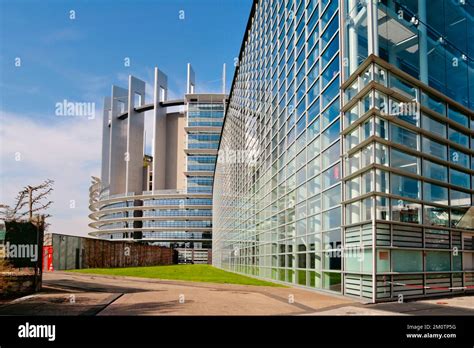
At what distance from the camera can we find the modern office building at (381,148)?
13.3 metres

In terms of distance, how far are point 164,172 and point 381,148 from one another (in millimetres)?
110727

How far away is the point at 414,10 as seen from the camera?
50.0 ft

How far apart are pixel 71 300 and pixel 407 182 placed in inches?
446

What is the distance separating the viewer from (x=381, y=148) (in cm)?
1336

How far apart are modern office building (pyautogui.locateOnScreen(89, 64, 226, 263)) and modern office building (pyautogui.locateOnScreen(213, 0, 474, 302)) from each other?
9310 centimetres

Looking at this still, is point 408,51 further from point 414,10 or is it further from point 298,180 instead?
point 298,180

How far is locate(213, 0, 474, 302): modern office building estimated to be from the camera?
13.3 metres

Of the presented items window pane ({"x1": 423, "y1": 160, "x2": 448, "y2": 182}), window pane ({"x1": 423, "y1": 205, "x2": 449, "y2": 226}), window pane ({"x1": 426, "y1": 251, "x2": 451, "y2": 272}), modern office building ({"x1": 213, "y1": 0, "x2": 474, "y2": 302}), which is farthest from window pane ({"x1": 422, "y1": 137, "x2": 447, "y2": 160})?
window pane ({"x1": 426, "y1": 251, "x2": 451, "y2": 272})

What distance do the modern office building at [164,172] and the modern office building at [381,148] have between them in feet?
305

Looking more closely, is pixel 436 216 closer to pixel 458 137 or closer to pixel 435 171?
pixel 435 171

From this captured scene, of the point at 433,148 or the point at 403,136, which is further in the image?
the point at 433,148

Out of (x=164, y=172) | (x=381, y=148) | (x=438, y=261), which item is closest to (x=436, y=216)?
(x=438, y=261)

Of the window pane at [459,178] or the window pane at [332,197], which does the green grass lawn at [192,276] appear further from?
the window pane at [459,178]

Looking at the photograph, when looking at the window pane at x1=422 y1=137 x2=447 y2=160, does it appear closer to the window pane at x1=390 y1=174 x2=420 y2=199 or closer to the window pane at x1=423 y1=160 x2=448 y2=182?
the window pane at x1=423 y1=160 x2=448 y2=182
